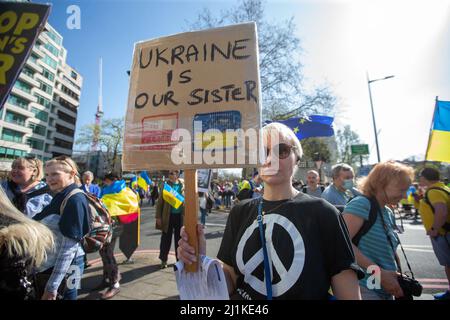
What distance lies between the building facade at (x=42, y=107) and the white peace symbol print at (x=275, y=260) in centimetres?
5367

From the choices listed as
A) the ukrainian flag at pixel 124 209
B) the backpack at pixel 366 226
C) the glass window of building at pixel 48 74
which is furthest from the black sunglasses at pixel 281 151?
the glass window of building at pixel 48 74

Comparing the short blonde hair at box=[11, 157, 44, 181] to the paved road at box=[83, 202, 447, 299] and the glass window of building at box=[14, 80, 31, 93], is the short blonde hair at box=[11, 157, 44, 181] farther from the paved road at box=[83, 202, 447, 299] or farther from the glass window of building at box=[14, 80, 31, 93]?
the glass window of building at box=[14, 80, 31, 93]

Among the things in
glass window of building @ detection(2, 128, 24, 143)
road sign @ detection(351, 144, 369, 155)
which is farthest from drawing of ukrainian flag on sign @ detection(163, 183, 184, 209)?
glass window of building @ detection(2, 128, 24, 143)

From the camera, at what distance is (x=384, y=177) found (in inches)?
82.4

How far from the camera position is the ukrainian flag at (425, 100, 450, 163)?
419 centimetres

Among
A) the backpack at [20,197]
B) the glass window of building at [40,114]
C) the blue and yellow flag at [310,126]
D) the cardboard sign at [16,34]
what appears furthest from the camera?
the glass window of building at [40,114]

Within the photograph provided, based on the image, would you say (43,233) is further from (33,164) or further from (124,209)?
(124,209)

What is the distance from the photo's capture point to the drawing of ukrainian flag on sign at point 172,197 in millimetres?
4926

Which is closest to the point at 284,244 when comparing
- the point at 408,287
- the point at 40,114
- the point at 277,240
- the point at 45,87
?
the point at 277,240

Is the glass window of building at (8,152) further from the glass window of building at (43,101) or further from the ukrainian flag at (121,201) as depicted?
the ukrainian flag at (121,201)

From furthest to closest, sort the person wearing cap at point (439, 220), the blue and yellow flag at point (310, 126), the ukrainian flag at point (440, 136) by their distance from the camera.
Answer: the blue and yellow flag at point (310, 126)
the ukrainian flag at point (440, 136)
the person wearing cap at point (439, 220)

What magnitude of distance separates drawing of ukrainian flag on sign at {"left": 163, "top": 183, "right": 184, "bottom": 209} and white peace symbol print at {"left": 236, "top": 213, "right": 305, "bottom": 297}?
3.67 m
